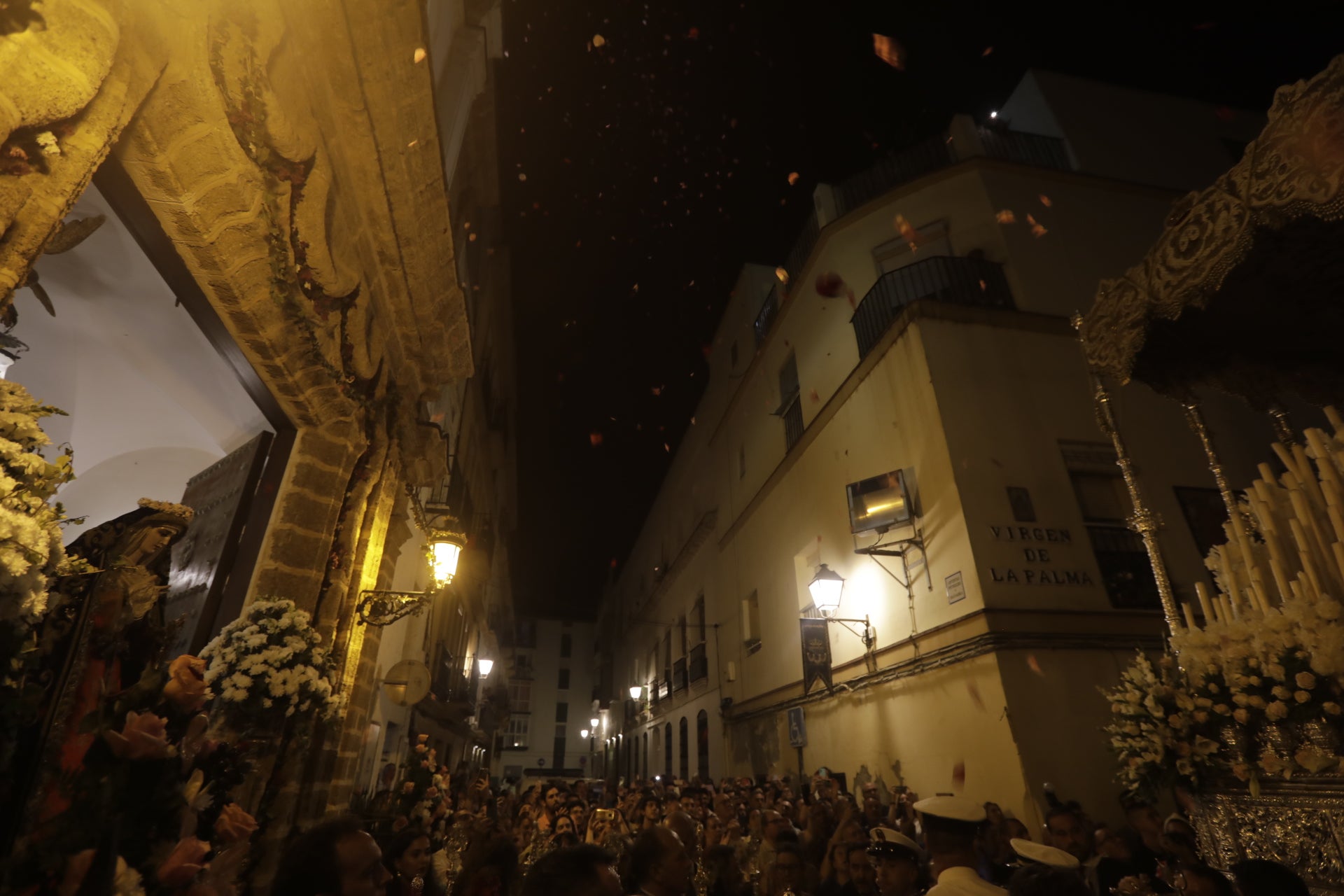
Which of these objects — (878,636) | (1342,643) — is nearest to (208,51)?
(1342,643)

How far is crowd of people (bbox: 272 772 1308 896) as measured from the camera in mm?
2330

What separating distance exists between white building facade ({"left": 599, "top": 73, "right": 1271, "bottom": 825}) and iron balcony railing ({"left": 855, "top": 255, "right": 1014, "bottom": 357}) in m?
0.04

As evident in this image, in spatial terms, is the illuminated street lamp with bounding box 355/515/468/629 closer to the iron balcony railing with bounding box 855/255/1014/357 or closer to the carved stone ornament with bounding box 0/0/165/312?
the carved stone ornament with bounding box 0/0/165/312

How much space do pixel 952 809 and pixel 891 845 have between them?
0.45 meters

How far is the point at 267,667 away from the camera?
3986 millimetres

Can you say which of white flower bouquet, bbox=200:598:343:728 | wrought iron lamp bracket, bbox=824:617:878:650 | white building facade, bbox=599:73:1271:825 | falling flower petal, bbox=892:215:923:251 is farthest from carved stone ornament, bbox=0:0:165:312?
falling flower petal, bbox=892:215:923:251

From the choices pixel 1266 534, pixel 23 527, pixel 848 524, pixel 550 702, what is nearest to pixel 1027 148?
pixel 848 524

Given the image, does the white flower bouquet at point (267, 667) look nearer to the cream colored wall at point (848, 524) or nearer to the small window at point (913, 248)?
the cream colored wall at point (848, 524)

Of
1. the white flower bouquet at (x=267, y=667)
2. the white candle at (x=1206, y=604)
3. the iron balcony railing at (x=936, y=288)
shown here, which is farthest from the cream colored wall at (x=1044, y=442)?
the white flower bouquet at (x=267, y=667)

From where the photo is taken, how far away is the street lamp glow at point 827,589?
409 inches

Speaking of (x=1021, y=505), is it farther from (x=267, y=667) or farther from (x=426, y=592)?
(x=267, y=667)

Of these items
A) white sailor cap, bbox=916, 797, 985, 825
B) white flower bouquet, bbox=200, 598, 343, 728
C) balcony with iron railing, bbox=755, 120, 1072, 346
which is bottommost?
white sailor cap, bbox=916, 797, 985, 825

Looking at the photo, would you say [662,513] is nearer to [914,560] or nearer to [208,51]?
[914,560]

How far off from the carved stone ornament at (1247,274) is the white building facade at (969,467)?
11.0 ft
